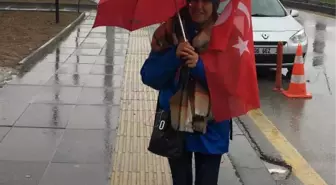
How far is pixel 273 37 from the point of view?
1018 cm

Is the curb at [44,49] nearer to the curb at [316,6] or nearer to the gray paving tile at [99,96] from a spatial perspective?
the gray paving tile at [99,96]

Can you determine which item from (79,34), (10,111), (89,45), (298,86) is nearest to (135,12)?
(10,111)

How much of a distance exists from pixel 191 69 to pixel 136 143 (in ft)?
9.39

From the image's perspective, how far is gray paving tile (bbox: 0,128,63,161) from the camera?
16.5 ft

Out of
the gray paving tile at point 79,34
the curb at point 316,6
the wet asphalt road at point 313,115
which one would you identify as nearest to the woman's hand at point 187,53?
the wet asphalt road at point 313,115

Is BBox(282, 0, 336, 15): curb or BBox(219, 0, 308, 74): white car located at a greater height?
BBox(282, 0, 336, 15): curb

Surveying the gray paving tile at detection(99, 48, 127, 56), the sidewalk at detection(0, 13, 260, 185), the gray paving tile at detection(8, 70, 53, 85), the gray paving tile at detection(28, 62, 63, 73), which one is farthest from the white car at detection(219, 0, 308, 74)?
the gray paving tile at detection(8, 70, 53, 85)

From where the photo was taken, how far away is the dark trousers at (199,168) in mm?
3165

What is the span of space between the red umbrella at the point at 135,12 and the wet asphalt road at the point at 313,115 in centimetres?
302

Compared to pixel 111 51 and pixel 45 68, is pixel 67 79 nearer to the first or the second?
pixel 45 68

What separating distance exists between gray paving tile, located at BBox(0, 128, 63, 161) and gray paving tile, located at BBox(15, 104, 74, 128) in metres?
0.21

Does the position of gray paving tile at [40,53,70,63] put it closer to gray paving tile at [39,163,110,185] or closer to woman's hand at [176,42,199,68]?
gray paving tile at [39,163,110,185]

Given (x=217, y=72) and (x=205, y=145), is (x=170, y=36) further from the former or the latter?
(x=205, y=145)

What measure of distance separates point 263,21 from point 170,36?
820 cm
